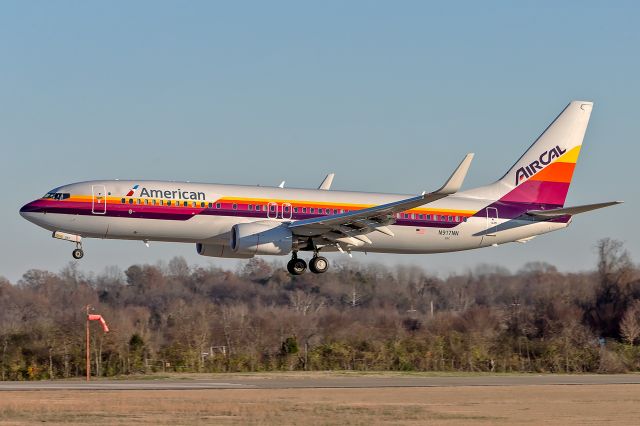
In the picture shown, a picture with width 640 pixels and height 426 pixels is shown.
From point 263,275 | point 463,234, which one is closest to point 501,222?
point 463,234

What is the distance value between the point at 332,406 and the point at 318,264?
48.1 feet

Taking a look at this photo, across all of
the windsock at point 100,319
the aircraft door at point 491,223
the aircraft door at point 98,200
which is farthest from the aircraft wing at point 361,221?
the windsock at point 100,319

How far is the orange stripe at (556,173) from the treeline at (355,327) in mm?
10293

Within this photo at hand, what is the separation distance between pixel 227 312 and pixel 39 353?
12408mm

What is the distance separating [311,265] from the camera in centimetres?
5466

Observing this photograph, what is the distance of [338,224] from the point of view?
51562mm

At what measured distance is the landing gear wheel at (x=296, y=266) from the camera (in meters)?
54.8

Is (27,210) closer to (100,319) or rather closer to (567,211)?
(100,319)

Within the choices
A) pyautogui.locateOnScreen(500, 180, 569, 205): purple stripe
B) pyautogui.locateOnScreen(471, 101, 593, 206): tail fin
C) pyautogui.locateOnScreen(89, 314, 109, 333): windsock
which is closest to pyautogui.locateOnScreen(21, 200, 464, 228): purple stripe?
pyautogui.locateOnScreen(89, 314, 109, 333): windsock

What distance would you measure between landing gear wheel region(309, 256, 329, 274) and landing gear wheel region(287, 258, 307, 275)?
50 centimetres

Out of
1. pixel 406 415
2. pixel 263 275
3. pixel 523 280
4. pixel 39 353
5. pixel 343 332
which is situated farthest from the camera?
pixel 263 275

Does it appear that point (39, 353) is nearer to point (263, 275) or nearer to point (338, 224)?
point (338, 224)

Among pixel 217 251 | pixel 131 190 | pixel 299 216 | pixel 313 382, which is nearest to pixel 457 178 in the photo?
pixel 299 216

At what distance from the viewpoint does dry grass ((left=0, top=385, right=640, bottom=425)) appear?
36719 millimetres
